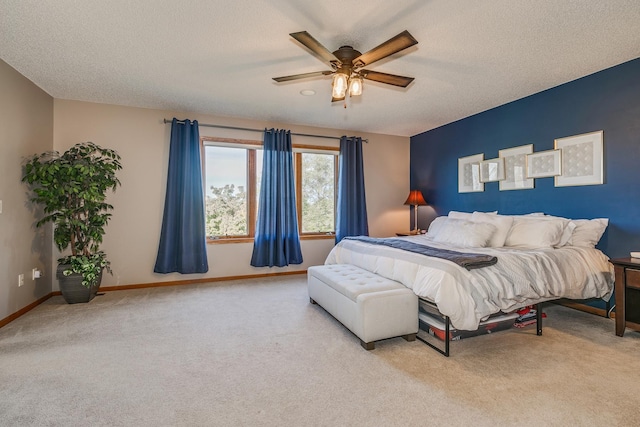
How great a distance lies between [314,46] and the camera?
7.64 feet

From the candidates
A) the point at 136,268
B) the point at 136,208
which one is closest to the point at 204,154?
the point at 136,208

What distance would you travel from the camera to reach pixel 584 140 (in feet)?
11.7

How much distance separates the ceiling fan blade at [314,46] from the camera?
7.14ft

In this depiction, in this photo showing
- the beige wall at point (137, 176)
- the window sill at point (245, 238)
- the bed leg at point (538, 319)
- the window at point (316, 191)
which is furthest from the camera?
the window at point (316, 191)

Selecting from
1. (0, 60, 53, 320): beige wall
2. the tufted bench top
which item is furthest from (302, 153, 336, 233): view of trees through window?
(0, 60, 53, 320): beige wall

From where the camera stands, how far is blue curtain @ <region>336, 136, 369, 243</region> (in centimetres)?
566

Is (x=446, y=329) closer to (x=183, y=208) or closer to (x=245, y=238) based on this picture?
(x=245, y=238)

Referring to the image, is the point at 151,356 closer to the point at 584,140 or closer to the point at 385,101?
the point at 385,101

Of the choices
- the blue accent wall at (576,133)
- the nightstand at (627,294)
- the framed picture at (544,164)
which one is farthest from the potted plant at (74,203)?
the nightstand at (627,294)

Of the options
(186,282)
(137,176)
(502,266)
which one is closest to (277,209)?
(186,282)

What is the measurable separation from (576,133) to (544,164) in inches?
18.2

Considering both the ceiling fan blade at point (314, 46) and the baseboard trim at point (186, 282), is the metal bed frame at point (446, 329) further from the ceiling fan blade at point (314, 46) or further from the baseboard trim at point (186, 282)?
the baseboard trim at point (186, 282)

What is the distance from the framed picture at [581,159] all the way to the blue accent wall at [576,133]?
0.06 m

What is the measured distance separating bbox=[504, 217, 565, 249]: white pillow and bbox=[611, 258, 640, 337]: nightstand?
55 cm
